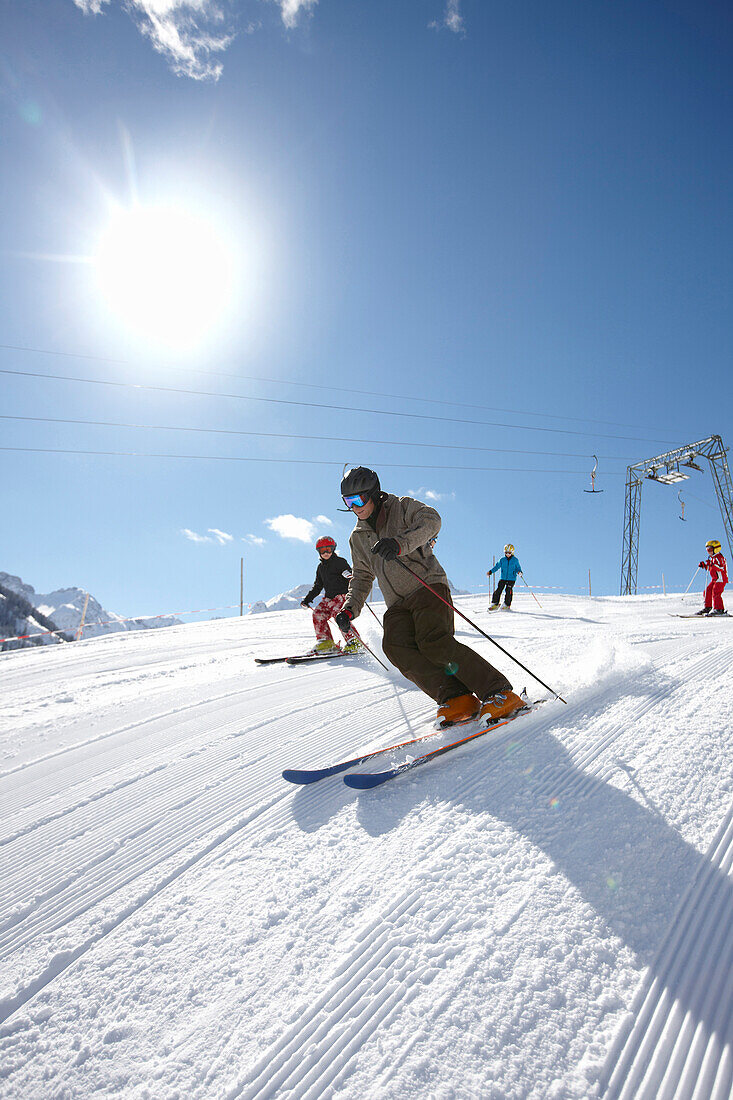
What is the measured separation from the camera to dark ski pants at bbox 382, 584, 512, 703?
2.97 meters

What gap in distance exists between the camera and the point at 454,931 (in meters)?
1.33

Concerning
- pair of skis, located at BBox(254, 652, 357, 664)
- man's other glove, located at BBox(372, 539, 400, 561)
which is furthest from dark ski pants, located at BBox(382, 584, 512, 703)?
pair of skis, located at BBox(254, 652, 357, 664)

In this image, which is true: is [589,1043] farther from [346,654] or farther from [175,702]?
[346,654]

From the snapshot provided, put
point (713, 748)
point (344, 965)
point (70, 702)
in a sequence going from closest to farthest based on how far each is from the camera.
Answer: point (344, 965), point (713, 748), point (70, 702)

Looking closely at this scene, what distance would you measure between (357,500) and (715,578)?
36.8 feet

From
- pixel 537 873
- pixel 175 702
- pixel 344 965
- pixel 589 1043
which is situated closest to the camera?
pixel 589 1043

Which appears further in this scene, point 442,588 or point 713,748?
point 442,588

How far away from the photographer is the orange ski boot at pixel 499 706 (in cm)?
282

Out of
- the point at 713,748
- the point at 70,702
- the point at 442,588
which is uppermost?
the point at 442,588

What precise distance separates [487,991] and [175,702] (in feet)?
11.3

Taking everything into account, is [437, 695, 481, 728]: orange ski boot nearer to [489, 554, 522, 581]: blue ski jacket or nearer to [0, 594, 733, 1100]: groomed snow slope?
[0, 594, 733, 1100]: groomed snow slope

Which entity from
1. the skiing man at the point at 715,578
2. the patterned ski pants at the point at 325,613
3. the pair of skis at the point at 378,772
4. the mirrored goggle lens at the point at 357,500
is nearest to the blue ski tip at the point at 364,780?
the pair of skis at the point at 378,772

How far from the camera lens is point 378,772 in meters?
2.31

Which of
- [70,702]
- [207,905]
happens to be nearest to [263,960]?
[207,905]
